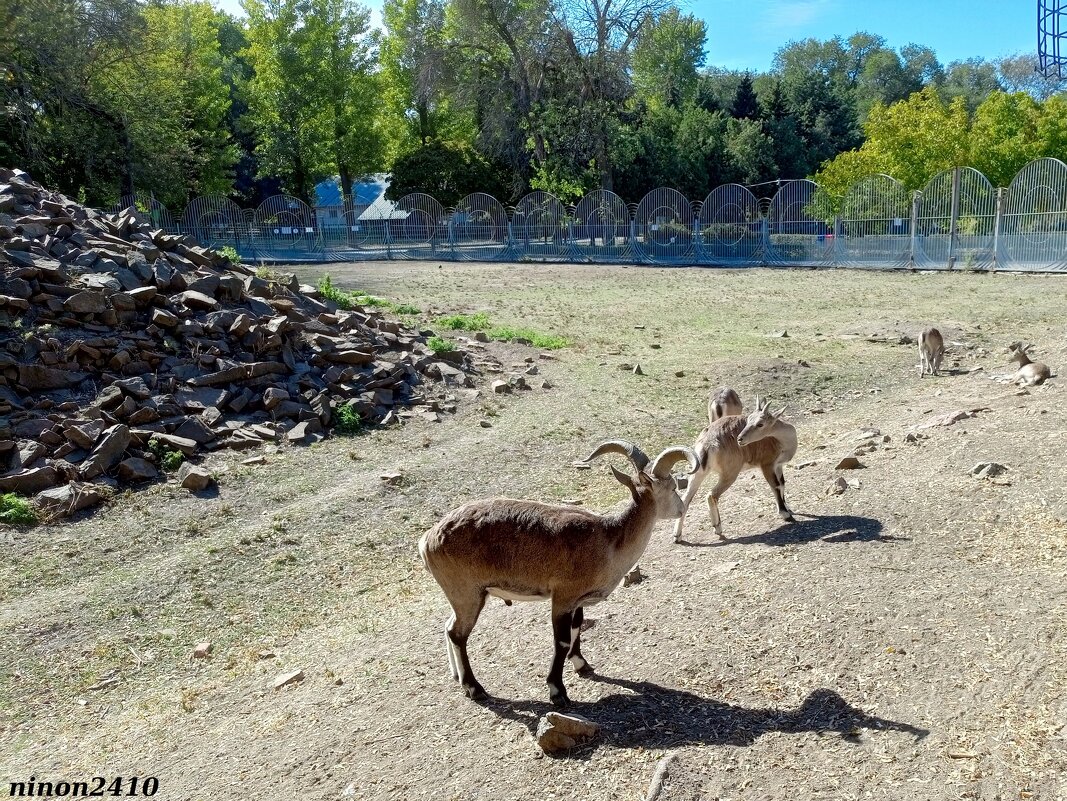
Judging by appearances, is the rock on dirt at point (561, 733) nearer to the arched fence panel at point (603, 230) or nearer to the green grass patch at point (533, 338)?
the green grass patch at point (533, 338)

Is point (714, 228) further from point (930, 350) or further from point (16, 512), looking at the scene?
point (16, 512)

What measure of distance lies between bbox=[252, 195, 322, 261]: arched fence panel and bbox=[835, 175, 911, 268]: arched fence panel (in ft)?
75.4

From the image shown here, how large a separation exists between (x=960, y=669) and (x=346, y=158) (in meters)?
52.2

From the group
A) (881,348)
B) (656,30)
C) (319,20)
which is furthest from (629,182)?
(881,348)

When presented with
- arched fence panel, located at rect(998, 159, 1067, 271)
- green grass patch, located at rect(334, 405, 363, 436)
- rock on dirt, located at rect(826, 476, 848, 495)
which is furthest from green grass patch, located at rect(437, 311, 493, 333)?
arched fence panel, located at rect(998, 159, 1067, 271)

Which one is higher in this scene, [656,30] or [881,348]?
[656,30]

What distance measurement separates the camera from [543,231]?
126ft

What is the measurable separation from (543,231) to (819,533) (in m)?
32.6

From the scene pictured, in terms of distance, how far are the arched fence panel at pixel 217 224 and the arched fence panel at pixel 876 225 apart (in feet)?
84.7

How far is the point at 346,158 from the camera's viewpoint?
5238cm

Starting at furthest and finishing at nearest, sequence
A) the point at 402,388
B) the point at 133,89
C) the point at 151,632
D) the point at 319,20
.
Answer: the point at 319,20 < the point at 133,89 < the point at 402,388 < the point at 151,632

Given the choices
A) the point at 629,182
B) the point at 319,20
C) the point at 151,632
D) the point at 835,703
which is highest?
the point at 319,20

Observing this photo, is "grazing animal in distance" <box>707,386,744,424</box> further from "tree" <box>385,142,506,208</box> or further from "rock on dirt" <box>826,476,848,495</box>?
"tree" <box>385,142,506,208</box>

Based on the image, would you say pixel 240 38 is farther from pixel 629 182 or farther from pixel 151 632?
pixel 151 632
